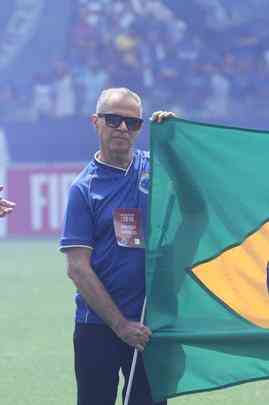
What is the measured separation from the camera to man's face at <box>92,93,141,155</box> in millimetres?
4859

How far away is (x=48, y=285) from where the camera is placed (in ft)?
46.3

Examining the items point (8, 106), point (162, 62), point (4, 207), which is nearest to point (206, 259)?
point (4, 207)

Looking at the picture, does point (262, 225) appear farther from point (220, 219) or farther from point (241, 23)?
point (241, 23)

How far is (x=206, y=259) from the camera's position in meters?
5.07

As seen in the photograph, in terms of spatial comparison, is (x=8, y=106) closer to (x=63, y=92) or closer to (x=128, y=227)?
(x=63, y=92)

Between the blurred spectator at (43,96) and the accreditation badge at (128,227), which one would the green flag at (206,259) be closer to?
the accreditation badge at (128,227)

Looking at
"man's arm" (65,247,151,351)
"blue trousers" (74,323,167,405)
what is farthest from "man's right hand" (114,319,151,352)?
"blue trousers" (74,323,167,405)

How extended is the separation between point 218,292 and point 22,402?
2.61 meters

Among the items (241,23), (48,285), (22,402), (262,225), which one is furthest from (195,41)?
(262,225)

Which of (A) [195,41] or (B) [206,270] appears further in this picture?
(A) [195,41]

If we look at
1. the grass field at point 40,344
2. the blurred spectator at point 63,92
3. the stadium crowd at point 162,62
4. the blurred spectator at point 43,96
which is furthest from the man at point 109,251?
the blurred spectator at point 43,96

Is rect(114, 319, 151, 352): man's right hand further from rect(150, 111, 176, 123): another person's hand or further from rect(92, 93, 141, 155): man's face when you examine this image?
rect(150, 111, 176, 123): another person's hand

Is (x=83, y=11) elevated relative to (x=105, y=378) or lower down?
elevated

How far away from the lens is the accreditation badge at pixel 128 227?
486cm
